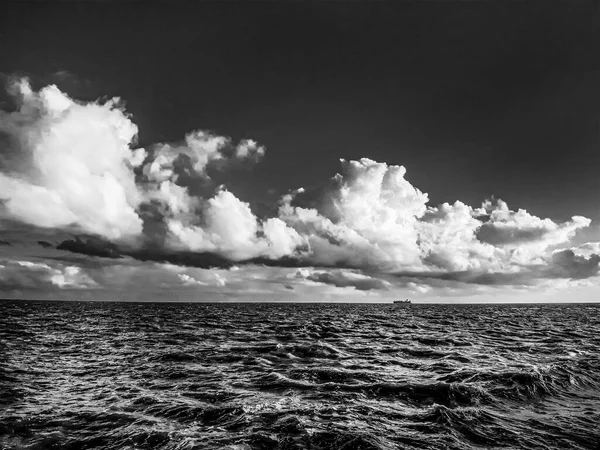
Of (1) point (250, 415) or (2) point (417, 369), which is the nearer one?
(1) point (250, 415)

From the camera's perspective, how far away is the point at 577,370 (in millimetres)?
21094

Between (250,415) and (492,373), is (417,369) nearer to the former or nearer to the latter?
(492,373)

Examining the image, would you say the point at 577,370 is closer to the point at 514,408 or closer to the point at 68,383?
the point at 514,408

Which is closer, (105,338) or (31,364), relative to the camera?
(31,364)

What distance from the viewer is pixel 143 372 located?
20.6m

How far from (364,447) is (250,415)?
4.60m

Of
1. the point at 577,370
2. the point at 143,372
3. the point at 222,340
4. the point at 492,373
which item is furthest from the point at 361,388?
the point at 222,340

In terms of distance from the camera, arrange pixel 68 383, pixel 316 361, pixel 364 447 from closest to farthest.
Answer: pixel 364 447
pixel 68 383
pixel 316 361

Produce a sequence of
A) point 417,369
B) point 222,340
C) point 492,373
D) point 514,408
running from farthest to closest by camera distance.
→ point 222,340, point 417,369, point 492,373, point 514,408

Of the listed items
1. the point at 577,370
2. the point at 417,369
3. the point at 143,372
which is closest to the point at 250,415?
the point at 143,372

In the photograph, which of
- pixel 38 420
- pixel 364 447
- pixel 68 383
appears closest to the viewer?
pixel 364 447

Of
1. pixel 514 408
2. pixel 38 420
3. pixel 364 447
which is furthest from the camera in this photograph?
pixel 514 408

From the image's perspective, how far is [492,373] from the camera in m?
20.0

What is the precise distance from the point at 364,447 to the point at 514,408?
8192 millimetres
